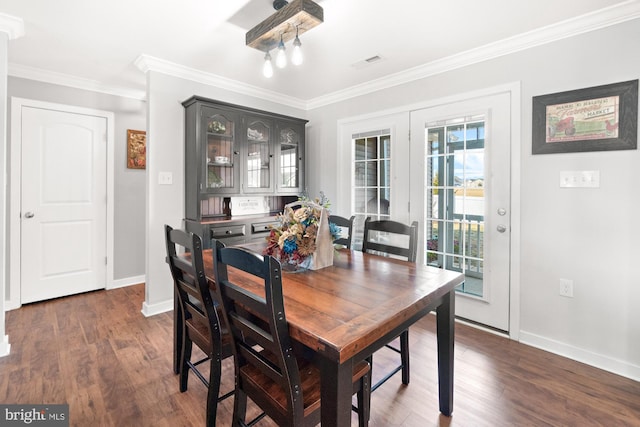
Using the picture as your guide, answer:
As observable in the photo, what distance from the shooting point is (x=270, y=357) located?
4.65 feet

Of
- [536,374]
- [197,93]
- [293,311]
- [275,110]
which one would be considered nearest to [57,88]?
[197,93]

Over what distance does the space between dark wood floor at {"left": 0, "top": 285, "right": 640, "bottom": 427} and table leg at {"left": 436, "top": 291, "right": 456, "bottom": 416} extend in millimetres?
111

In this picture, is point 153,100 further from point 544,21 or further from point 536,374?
point 536,374

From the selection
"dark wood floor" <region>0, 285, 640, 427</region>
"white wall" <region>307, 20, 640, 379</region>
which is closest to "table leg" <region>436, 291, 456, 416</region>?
"dark wood floor" <region>0, 285, 640, 427</region>

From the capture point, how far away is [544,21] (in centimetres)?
221

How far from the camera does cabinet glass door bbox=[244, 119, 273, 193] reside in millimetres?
3432

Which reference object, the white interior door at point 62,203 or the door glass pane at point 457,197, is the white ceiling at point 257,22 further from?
the door glass pane at point 457,197

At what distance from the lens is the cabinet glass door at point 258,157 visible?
135 inches

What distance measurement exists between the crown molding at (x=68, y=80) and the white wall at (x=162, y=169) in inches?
39.0

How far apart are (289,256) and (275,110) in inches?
109

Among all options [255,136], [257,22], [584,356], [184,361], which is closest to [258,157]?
[255,136]

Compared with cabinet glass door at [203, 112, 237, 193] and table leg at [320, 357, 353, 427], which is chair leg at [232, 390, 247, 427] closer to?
table leg at [320, 357, 353, 427]

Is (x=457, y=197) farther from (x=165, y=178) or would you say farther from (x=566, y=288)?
(x=165, y=178)

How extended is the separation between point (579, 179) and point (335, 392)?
2.32 meters
